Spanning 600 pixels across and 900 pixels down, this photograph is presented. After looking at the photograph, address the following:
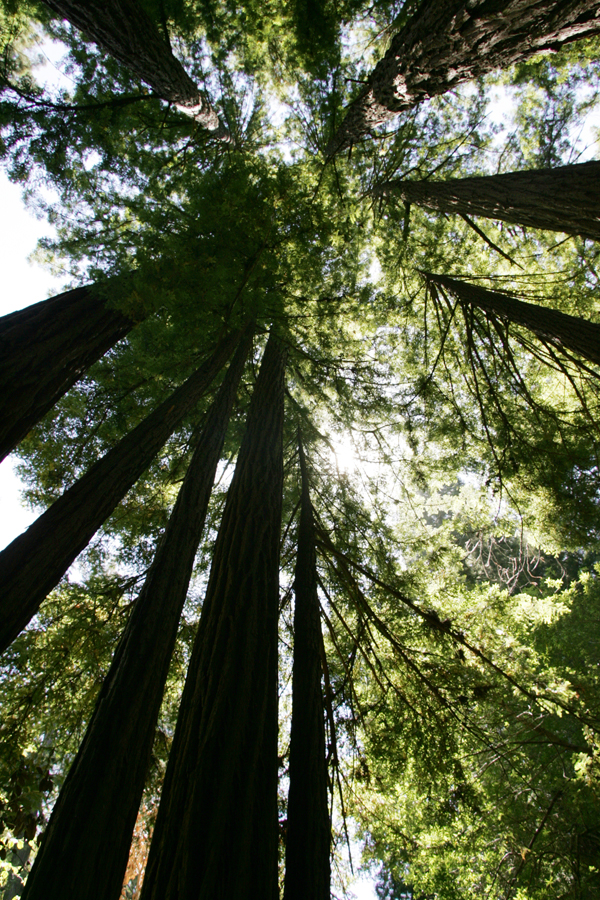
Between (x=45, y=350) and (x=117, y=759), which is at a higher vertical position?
(x=45, y=350)

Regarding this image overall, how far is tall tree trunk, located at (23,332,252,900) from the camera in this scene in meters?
1.48

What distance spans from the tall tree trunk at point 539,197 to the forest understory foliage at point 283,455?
0.11ft

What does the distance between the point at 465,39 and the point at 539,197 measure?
4.60 feet

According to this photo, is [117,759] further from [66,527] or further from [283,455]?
[283,455]

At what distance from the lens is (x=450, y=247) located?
586cm

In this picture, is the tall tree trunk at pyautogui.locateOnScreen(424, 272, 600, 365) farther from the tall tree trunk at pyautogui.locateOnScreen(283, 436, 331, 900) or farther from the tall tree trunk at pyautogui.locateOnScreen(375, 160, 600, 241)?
the tall tree trunk at pyautogui.locateOnScreen(283, 436, 331, 900)

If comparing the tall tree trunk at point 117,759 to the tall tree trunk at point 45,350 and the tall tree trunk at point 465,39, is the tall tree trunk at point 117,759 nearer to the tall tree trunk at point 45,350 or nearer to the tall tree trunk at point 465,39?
the tall tree trunk at point 45,350

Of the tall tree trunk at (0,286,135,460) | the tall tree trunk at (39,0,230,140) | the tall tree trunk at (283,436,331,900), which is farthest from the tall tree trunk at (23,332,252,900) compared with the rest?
the tall tree trunk at (39,0,230,140)

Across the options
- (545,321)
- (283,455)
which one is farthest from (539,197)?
(283,455)

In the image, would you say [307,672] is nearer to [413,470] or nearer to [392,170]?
[413,470]

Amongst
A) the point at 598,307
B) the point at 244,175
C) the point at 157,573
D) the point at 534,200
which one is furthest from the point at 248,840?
the point at 598,307

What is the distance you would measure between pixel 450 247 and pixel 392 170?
Result: 1826 mm

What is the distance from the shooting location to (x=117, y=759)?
1.80 meters

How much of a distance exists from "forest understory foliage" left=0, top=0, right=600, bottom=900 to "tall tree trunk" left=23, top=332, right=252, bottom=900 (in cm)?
1
